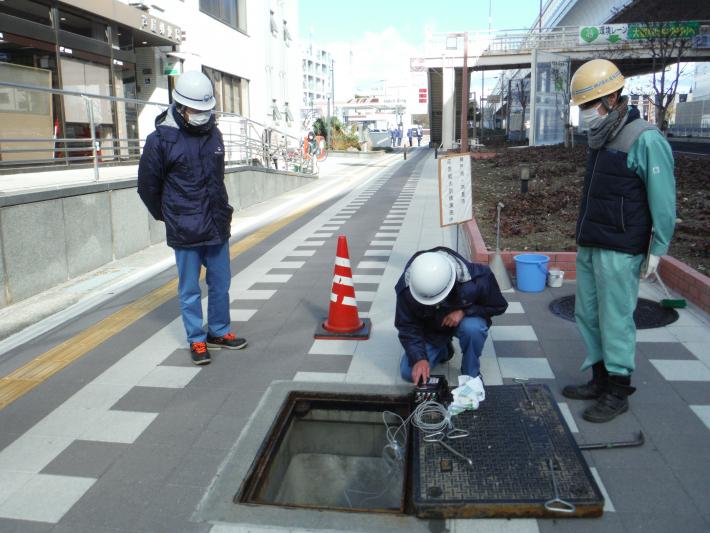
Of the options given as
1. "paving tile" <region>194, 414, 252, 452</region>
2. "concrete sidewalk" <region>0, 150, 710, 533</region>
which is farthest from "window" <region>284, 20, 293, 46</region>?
"paving tile" <region>194, 414, 252, 452</region>

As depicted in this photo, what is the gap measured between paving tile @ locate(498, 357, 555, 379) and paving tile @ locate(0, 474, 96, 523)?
2.73 meters

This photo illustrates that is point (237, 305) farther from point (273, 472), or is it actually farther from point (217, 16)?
point (217, 16)

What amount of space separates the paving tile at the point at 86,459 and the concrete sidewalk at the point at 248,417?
1cm

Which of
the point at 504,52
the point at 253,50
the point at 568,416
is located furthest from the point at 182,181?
the point at 504,52

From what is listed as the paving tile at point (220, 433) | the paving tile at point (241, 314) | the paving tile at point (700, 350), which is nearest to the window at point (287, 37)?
the paving tile at point (241, 314)

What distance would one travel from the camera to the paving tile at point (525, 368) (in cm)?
434

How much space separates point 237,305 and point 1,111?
338cm

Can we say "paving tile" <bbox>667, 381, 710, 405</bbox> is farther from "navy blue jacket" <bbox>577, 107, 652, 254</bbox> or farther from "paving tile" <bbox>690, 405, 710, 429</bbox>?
"navy blue jacket" <bbox>577, 107, 652, 254</bbox>

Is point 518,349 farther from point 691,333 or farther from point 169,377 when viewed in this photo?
point 169,377

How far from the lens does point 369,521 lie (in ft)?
9.32

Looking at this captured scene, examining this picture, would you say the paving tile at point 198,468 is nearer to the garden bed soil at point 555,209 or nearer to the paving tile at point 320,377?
the paving tile at point 320,377

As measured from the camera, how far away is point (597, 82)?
137 inches

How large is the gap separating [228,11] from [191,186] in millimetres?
18893

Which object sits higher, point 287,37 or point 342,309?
point 287,37
